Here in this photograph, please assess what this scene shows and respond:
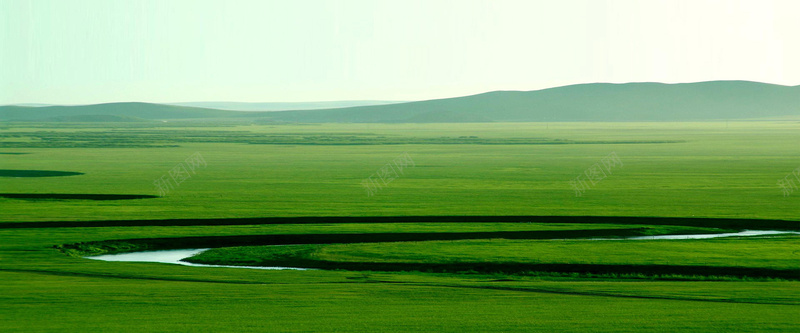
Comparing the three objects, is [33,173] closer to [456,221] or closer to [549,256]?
[456,221]

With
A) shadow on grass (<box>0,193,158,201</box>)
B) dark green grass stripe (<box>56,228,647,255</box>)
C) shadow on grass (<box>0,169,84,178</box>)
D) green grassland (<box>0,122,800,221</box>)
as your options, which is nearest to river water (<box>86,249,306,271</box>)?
dark green grass stripe (<box>56,228,647,255</box>)

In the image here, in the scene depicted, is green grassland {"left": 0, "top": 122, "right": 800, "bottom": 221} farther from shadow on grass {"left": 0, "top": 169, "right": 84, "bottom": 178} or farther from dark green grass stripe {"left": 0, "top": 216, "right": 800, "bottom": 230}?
shadow on grass {"left": 0, "top": 169, "right": 84, "bottom": 178}

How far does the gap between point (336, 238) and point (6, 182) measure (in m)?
33.5

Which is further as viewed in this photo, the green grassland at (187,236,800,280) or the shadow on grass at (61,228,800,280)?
the green grassland at (187,236,800,280)

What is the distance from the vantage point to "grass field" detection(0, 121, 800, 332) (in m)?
19.1

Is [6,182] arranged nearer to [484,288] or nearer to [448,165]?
[448,165]

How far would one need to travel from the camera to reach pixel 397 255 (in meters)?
28.8

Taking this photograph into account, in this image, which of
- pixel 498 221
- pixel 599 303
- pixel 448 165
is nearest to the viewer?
pixel 599 303

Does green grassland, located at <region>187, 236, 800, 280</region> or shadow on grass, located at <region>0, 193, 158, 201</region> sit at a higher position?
green grassland, located at <region>187, 236, 800, 280</region>

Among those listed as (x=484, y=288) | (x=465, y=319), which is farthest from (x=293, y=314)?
(x=484, y=288)

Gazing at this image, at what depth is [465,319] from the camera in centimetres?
1894

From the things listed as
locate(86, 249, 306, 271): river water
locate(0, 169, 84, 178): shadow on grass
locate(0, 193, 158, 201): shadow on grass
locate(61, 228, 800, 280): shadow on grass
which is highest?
locate(61, 228, 800, 280): shadow on grass

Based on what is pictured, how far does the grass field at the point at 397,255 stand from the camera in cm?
1911

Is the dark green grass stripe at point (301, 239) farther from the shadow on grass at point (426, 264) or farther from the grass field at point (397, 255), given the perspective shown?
the grass field at point (397, 255)
